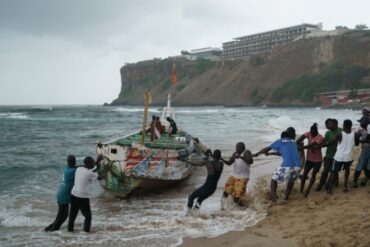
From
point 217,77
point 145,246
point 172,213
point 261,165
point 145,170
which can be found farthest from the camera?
point 217,77

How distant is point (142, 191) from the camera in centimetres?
1124

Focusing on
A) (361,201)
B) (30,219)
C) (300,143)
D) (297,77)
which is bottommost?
(30,219)

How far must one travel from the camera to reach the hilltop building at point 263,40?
5418 inches

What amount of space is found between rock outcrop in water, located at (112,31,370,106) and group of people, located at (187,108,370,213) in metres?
92.1

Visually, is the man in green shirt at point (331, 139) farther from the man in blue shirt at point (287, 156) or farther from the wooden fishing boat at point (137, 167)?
the wooden fishing boat at point (137, 167)

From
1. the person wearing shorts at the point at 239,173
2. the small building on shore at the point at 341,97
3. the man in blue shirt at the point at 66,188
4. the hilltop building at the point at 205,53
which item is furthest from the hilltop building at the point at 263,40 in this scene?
the man in blue shirt at the point at 66,188

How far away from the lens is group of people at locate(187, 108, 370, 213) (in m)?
8.40

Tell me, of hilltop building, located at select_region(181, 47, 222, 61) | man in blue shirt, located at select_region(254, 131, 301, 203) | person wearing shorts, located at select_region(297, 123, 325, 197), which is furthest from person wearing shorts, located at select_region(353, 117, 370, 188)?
hilltop building, located at select_region(181, 47, 222, 61)

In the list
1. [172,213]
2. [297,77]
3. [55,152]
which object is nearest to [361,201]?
[172,213]

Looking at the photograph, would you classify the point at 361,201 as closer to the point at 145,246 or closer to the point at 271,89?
the point at 145,246

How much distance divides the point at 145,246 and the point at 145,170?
413 cm

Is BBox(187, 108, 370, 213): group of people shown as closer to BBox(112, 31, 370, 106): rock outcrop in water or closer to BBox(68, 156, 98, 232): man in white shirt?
BBox(68, 156, 98, 232): man in white shirt

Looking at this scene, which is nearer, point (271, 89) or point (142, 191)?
point (142, 191)

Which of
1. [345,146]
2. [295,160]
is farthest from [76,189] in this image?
[345,146]
